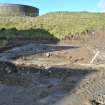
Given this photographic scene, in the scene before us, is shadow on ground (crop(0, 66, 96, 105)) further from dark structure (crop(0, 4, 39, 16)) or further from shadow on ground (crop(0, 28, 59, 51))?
dark structure (crop(0, 4, 39, 16))

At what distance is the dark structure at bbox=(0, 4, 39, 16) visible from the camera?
1224 inches

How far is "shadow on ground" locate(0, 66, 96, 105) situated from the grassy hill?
433 inches

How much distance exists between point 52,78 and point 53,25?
14939 mm

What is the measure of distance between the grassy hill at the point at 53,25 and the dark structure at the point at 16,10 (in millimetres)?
3791

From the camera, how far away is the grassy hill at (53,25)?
72.7ft

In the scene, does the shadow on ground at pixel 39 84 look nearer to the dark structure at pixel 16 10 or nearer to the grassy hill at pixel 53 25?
the grassy hill at pixel 53 25

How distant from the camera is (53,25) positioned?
24.3 metres

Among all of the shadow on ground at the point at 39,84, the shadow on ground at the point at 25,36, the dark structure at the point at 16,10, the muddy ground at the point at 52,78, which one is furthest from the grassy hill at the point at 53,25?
the shadow on ground at the point at 39,84

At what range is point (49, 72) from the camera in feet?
34.4

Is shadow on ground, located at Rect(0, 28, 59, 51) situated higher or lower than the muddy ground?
higher

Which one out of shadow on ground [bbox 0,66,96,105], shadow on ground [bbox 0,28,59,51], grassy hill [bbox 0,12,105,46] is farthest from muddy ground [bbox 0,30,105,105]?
grassy hill [bbox 0,12,105,46]

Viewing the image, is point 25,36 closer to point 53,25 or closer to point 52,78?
point 53,25

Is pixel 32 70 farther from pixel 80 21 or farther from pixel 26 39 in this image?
pixel 80 21

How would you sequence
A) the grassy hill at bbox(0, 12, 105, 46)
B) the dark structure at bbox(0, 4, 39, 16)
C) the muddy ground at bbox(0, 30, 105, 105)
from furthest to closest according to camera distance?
the dark structure at bbox(0, 4, 39, 16)
the grassy hill at bbox(0, 12, 105, 46)
the muddy ground at bbox(0, 30, 105, 105)
